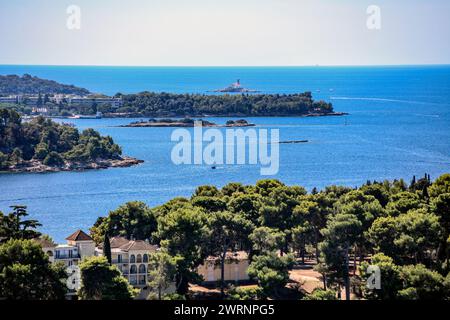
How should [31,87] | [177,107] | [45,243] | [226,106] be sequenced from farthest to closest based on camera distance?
1. [31,87]
2. [226,106]
3. [177,107]
4. [45,243]

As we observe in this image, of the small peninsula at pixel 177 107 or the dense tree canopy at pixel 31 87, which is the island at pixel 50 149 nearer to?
the small peninsula at pixel 177 107

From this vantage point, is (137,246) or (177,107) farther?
(177,107)

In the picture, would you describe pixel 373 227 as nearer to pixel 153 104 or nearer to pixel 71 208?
pixel 71 208

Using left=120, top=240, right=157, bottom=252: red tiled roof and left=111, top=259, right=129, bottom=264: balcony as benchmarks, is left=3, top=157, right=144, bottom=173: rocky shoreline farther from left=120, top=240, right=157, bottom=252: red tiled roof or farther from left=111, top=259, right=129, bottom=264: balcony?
left=111, top=259, right=129, bottom=264: balcony

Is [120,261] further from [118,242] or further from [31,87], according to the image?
[31,87]

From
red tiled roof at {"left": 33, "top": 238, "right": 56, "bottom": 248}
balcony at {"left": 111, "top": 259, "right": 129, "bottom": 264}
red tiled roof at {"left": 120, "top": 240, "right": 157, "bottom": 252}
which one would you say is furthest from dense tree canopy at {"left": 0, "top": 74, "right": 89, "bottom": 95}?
balcony at {"left": 111, "top": 259, "right": 129, "bottom": 264}

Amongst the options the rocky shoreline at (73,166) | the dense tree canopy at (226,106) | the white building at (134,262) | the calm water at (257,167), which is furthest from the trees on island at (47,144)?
the white building at (134,262)

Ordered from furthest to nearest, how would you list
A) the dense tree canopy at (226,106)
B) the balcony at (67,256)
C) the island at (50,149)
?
the dense tree canopy at (226,106) → the island at (50,149) → the balcony at (67,256)

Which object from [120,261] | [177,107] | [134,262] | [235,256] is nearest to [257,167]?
[235,256]

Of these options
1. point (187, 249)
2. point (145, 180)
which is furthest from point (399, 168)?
point (187, 249)

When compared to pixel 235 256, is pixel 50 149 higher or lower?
lower
